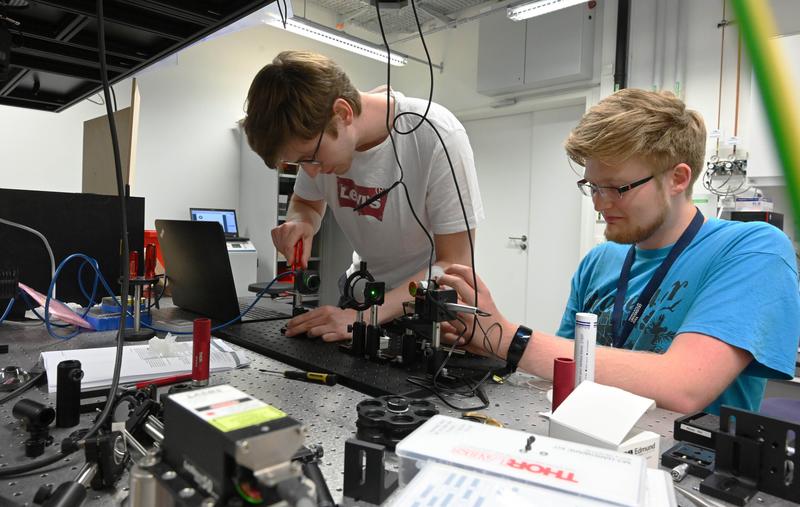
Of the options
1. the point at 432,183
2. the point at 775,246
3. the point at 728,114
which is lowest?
the point at 775,246

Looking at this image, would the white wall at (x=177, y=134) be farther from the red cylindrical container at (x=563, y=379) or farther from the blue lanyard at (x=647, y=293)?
the red cylindrical container at (x=563, y=379)

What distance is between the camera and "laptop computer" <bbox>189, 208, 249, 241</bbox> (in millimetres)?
4270

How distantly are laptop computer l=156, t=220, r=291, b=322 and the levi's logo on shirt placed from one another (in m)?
0.38

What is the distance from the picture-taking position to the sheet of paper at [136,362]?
896 millimetres

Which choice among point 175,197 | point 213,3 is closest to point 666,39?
point 213,3

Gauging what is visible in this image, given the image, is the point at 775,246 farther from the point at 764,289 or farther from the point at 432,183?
the point at 432,183

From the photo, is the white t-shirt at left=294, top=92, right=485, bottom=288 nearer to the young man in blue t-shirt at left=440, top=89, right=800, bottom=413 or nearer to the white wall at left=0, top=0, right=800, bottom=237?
the young man in blue t-shirt at left=440, top=89, right=800, bottom=413

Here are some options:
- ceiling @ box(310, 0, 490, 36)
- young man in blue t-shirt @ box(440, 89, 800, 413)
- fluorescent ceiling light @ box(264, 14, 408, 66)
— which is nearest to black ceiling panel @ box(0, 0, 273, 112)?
young man in blue t-shirt @ box(440, 89, 800, 413)

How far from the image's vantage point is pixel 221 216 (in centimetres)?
438

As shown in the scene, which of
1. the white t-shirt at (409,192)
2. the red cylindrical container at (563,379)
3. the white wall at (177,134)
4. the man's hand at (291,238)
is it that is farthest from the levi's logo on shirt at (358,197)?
the white wall at (177,134)

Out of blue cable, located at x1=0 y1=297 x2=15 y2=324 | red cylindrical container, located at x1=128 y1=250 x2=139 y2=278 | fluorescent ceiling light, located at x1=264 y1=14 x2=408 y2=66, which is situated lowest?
blue cable, located at x1=0 y1=297 x2=15 y2=324

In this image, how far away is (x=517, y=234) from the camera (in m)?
4.80

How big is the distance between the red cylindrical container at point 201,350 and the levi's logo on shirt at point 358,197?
0.72m

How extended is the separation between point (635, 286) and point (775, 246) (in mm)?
296
